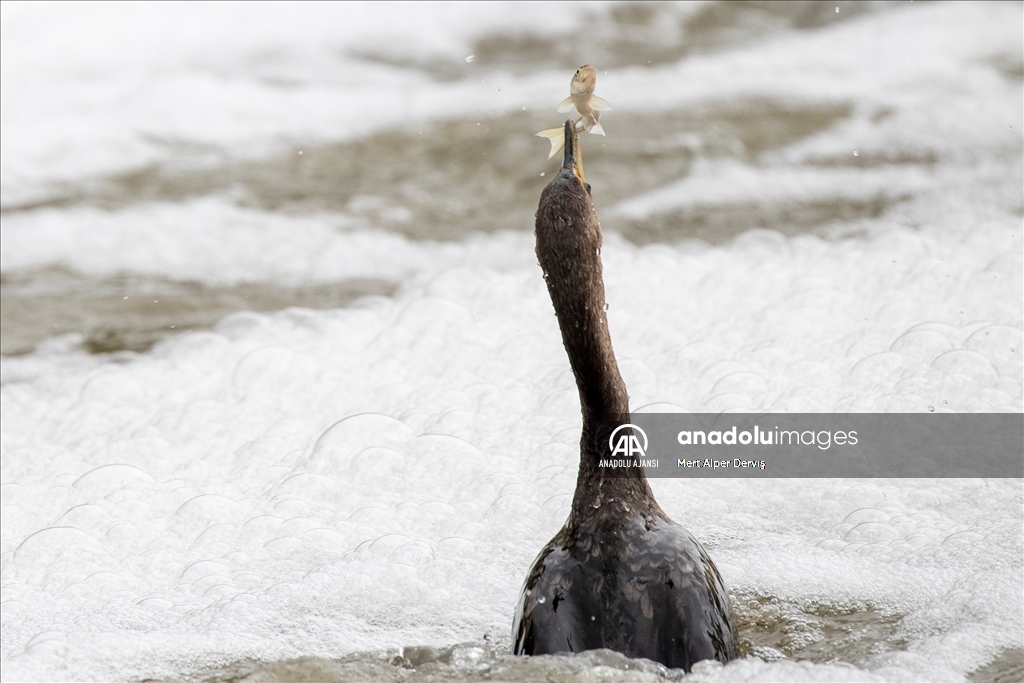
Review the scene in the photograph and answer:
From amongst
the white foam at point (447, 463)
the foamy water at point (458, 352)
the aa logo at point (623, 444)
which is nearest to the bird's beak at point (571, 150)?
the aa logo at point (623, 444)

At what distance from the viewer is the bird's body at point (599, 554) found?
1.52m

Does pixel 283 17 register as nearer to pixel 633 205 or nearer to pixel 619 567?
pixel 633 205

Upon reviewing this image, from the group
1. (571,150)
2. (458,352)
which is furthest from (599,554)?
(458,352)

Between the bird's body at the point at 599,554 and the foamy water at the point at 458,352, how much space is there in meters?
0.05

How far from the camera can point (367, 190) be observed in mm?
4395

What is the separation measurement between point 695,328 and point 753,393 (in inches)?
18.0

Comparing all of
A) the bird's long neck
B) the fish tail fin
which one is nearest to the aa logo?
the bird's long neck

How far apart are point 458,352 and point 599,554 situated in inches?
63.6

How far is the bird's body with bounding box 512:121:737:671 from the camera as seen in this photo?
152cm

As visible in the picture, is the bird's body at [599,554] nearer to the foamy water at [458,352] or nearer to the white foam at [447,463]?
the foamy water at [458,352]

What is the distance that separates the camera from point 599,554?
1549 millimetres

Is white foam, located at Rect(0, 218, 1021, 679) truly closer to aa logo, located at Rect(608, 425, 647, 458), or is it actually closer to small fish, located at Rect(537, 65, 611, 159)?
aa logo, located at Rect(608, 425, 647, 458)

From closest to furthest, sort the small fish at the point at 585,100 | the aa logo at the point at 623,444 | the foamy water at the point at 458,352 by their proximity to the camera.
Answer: the small fish at the point at 585,100 → the aa logo at the point at 623,444 → the foamy water at the point at 458,352

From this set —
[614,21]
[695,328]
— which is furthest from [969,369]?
[614,21]
